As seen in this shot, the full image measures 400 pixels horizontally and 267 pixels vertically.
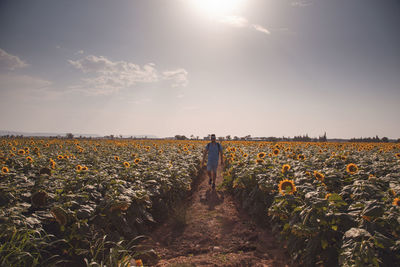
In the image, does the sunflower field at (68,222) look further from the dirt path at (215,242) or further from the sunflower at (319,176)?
the sunflower at (319,176)

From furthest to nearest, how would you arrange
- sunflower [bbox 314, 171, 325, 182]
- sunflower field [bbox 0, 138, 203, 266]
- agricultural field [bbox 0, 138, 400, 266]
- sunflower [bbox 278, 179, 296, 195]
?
sunflower [bbox 314, 171, 325, 182], sunflower [bbox 278, 179, 296, 195], sunflower field [bbox 0, 138, 203, 266], agricultural field [bbox 0, 138, 400, 266]

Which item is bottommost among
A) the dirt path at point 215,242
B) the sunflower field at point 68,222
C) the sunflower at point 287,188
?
the dirt path at point 215,242

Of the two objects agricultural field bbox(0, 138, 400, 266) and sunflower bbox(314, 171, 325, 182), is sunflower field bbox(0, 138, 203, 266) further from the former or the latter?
sunflower bbox(314, 171, 325, 182)

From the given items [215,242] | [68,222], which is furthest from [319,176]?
[68,222]

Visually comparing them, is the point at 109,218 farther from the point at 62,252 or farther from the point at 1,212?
the point at 1,212

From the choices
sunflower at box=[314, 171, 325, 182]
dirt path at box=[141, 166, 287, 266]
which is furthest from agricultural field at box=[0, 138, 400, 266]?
dirt path at box=[141, 166, 287, 266]

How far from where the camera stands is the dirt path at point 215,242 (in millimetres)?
3543

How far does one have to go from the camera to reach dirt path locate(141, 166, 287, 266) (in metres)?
3.54

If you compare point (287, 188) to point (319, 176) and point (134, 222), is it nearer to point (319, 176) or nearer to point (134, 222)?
point (319, 176)

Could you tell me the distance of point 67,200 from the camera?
316 centimetres

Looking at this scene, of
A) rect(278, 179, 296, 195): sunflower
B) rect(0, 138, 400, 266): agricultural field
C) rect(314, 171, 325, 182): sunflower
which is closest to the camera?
rect(0, 138, 400, 266): agricultural field

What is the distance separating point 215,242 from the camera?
4.26 meters

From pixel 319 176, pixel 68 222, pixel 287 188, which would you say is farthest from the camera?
pixel 319 176

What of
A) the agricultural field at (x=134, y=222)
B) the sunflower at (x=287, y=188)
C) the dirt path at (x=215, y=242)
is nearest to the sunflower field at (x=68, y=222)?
the agricultural field at (x=134, y=222)
